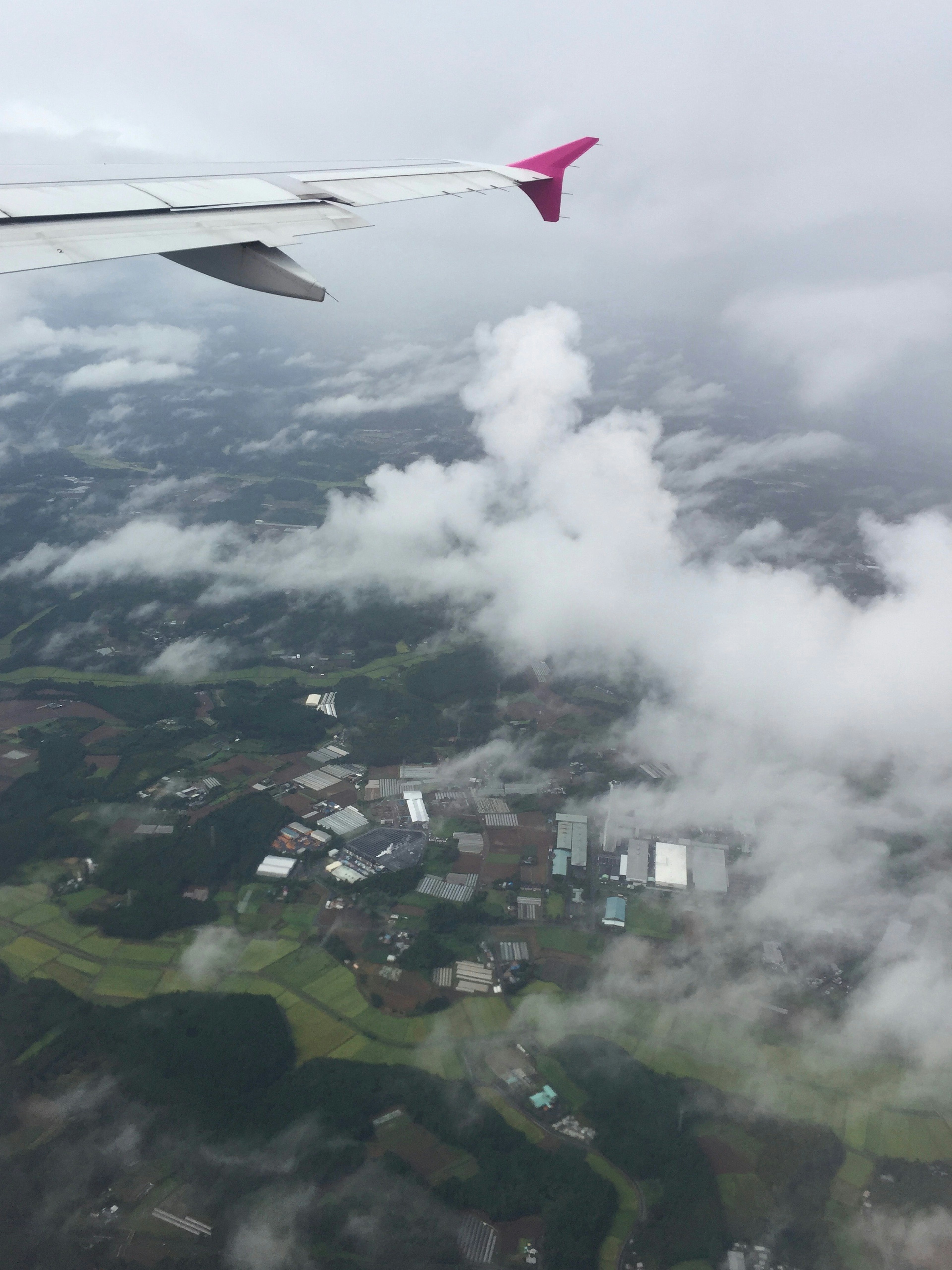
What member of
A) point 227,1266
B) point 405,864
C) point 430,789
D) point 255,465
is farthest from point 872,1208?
point 255,465

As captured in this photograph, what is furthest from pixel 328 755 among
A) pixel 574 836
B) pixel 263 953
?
pixel 263 953

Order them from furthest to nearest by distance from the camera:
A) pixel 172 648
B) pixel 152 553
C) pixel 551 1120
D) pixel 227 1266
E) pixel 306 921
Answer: pixel 152 553 → pixel 172 648 → pixel 306 921 → pixel 551 1120 → pixel 227 1266

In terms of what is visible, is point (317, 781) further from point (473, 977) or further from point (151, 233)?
point (151, 233)

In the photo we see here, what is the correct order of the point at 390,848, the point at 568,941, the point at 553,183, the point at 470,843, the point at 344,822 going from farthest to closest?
the point at 344,822
the point at 470,843
the point at 390,848
the point at 568,941
the point at 553,183

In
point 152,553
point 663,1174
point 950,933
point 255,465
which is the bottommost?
point 950,933

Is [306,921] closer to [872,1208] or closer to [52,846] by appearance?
[52,846]

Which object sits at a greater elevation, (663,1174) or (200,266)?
(200,266)
